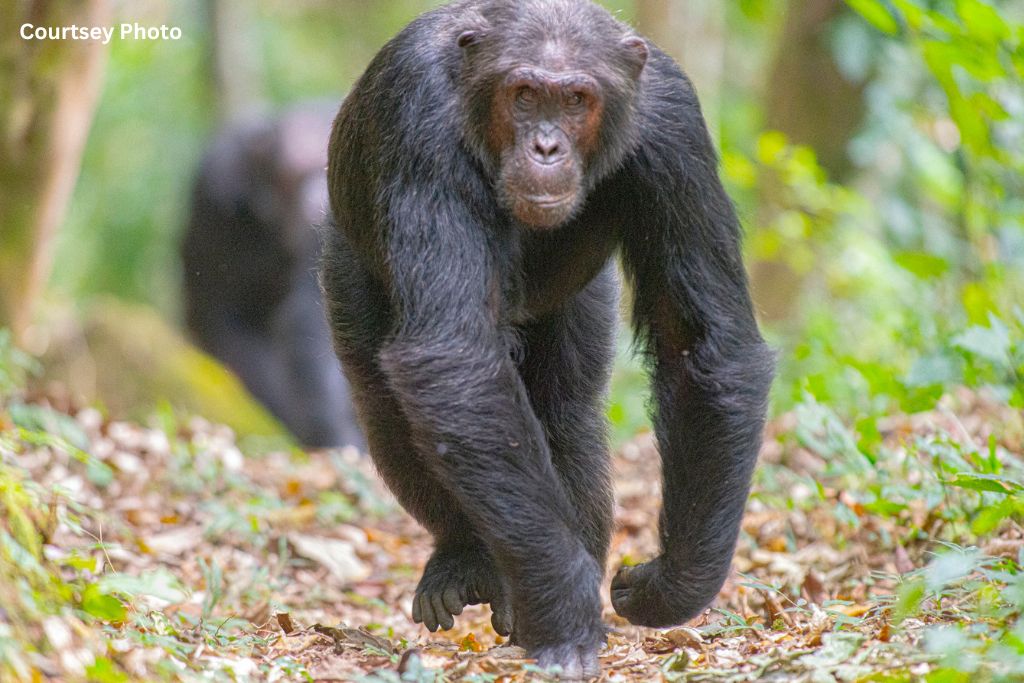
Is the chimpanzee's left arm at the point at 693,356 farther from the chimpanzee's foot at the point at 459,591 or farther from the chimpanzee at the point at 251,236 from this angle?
the chimpanzee at the point at 251,236

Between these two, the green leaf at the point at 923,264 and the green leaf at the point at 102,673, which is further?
the green leaf at the point at 923,264

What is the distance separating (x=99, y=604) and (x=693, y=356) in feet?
8.16

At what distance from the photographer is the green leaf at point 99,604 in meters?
3.83

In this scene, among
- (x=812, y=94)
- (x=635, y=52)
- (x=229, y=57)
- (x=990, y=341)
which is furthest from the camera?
(x=229, y=57)

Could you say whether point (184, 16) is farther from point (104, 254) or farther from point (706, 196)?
point (706, 196)

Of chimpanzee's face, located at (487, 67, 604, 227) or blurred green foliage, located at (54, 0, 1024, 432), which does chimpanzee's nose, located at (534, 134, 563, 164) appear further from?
blurred green foliage, located at (54, 0, 1024, 432)

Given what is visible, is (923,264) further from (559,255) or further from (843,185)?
(843,185)

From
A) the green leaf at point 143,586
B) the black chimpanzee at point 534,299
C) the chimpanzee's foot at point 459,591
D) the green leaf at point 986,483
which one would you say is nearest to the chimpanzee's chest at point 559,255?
the black chimpanzee at point 534,299

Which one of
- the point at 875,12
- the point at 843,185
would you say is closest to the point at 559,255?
the point at 875,12

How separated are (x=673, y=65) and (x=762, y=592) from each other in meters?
2.31

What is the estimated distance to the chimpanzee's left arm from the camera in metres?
4.83

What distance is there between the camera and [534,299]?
5344 millimetres

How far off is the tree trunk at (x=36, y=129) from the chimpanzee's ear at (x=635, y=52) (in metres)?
4.32

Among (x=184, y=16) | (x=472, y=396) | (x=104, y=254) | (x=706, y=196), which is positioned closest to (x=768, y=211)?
(x=706, y=196)
